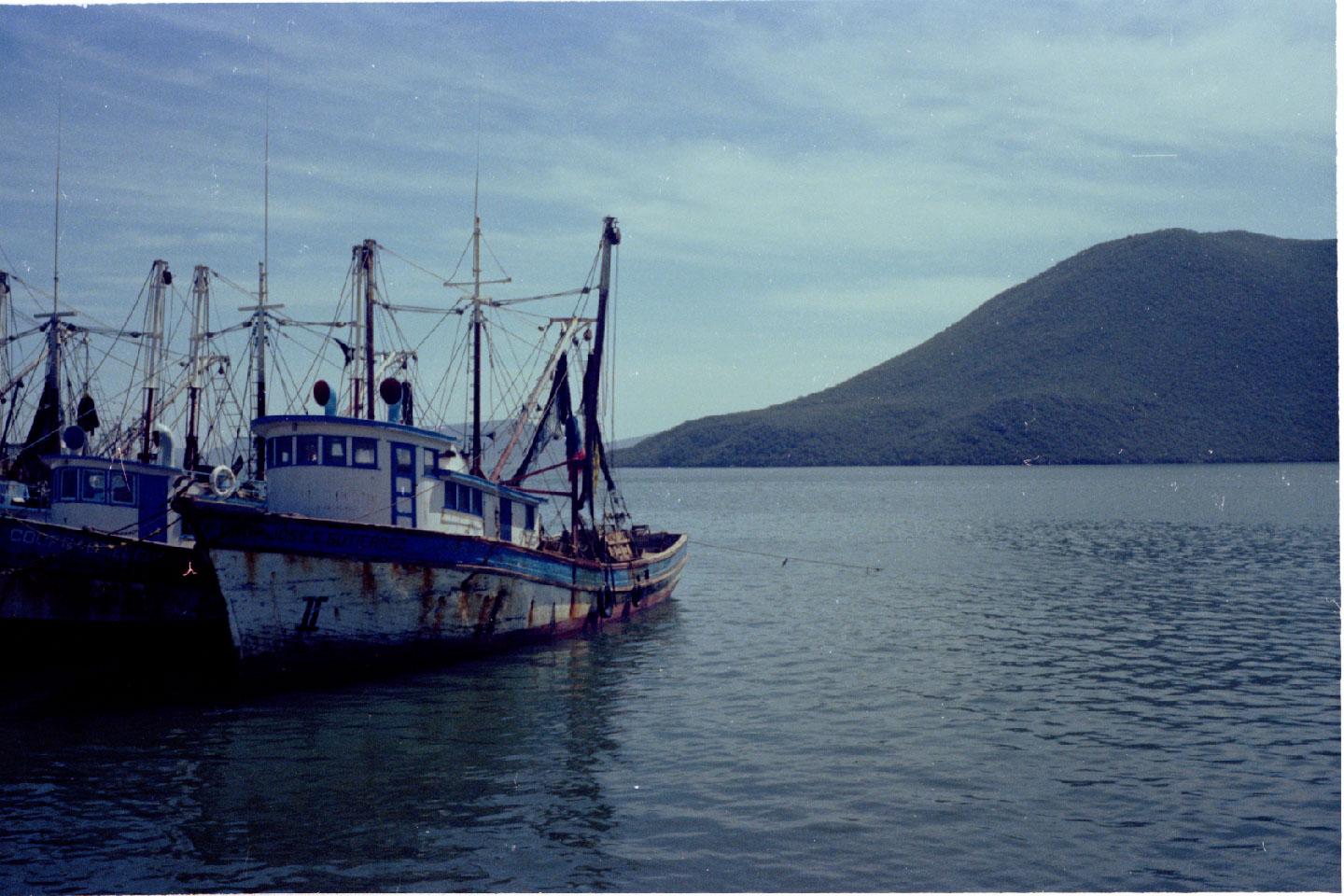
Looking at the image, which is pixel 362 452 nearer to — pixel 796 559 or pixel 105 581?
pixel 105 581

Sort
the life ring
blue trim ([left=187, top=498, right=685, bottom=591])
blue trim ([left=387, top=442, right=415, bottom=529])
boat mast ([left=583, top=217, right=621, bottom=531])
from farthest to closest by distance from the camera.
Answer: boat mast ([left=583, top=217, right=621, bottom=531]), the life ring, blue trim ([left=387, top=442, right=415, bottom=529]), blue trim ([left=187, top=498, right=685, bottom=591])

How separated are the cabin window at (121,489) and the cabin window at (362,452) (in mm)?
9803

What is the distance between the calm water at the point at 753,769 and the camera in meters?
13.6

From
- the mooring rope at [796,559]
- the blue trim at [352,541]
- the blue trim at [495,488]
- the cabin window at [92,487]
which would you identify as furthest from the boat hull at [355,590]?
the mooring rope at [796,559]

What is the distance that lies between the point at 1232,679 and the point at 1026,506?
83.0 metres

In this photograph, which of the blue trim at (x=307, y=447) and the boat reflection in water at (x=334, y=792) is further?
the blue trim at (x=307, y=447)

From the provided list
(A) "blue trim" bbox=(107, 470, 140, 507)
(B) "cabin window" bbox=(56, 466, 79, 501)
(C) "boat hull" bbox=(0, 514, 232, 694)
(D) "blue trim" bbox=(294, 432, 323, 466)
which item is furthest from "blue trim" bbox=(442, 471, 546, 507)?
(B) "cabin window" bbox=(56, 466, 79, 501)

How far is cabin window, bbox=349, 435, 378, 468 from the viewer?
24.2 meters

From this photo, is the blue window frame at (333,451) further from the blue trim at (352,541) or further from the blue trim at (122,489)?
the blue trim at (122,489)

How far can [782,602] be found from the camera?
132 feet

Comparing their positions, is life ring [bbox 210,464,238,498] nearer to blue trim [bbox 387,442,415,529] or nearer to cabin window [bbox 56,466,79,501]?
cabin window [bbox 56,466,79,501]

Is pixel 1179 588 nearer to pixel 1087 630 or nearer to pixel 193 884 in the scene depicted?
pixel 1087 630

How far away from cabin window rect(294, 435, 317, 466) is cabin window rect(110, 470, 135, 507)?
29.3 feet

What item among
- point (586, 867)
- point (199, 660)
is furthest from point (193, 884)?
point (199, 660)
